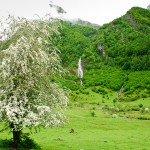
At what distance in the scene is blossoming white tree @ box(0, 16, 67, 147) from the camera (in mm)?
31625

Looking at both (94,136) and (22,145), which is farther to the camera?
(94,136)

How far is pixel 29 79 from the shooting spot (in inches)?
1298

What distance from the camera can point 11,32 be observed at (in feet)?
113

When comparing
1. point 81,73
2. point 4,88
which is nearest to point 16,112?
point 4,88

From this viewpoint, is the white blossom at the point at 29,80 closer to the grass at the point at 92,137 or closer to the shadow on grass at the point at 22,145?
the shadow on grass at the point at 22,145

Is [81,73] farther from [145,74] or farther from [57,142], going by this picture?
[57,142]

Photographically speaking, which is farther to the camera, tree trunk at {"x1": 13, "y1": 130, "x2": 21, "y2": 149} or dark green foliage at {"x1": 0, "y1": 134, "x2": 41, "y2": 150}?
dark green foliage at {"x1": 0, "y1": 134, "x2": 41, "y2": 150}

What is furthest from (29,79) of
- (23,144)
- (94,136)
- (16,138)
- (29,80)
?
(94,136)

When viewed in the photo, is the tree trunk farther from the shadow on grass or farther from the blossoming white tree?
the shadow on grass

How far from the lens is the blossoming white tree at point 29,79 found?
31625mm

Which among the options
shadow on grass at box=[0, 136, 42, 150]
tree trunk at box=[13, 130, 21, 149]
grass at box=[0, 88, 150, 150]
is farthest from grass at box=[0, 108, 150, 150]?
tree trunk at box=[13, 130, 21, 149]

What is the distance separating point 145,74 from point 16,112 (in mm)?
145657

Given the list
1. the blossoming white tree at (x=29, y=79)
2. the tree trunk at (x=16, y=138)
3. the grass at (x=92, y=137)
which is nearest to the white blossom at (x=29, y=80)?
the blossoming white tree at (x=29, y=79)

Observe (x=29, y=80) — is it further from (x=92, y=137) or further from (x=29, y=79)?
(x=92, y=137)
